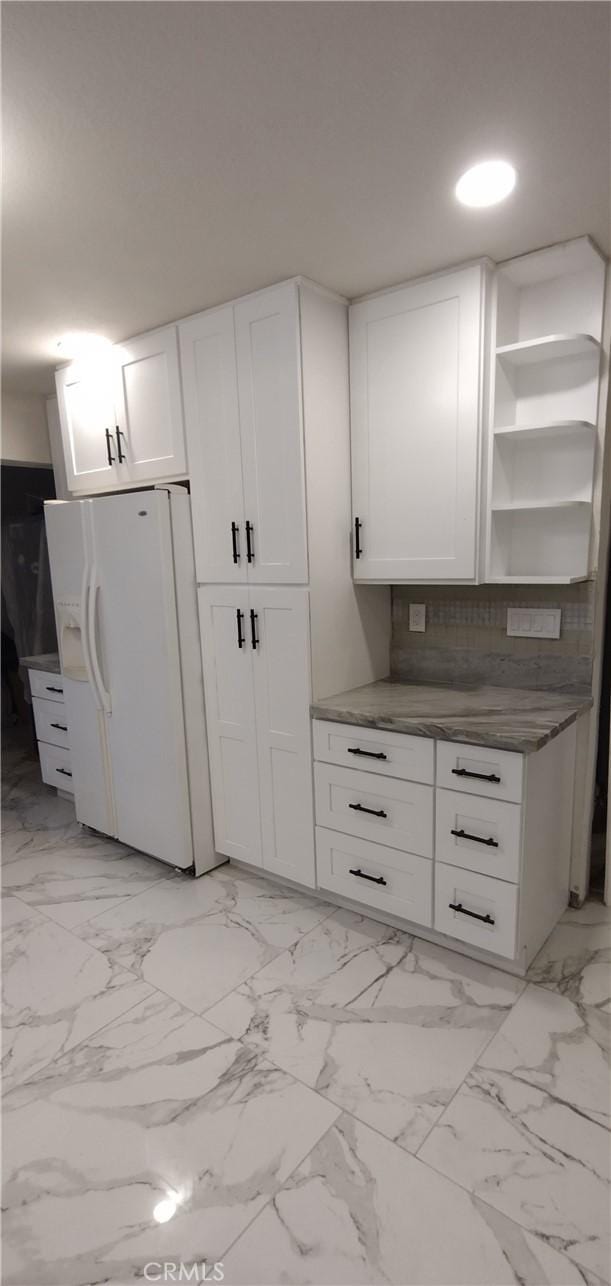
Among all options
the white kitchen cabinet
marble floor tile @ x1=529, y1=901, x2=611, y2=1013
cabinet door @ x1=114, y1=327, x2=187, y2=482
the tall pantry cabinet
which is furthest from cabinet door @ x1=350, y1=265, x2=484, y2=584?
marble floor tile @ x1=529, y1=901, x2=611, y2=1013

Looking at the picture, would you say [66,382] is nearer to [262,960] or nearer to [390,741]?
[390,741]

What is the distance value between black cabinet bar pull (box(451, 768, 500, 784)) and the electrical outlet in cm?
84

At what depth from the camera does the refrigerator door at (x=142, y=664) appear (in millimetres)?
2479

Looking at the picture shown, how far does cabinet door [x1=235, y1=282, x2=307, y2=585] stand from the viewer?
212 centimetres

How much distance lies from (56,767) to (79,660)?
1118 mm

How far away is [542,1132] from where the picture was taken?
4.94 feet

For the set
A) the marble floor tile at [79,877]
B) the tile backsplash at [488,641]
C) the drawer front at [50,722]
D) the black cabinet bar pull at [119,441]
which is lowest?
the marble floor tile at [79,877]

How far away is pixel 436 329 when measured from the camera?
2.10m

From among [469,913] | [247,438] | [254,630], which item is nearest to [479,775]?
[469,913]

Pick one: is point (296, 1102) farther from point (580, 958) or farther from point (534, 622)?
point (534, 622)

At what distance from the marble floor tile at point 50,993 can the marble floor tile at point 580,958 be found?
4.52 ft

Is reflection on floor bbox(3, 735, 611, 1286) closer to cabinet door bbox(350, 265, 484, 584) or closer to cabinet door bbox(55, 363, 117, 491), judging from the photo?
cabinet door bbox(350, 265, 484, 584)

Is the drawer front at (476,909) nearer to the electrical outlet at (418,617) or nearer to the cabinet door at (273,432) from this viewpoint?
the electrical outlet at (418,617)

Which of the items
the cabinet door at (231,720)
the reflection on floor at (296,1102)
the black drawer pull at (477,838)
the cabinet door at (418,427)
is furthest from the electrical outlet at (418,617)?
the reflection on floor at (296,1102)
